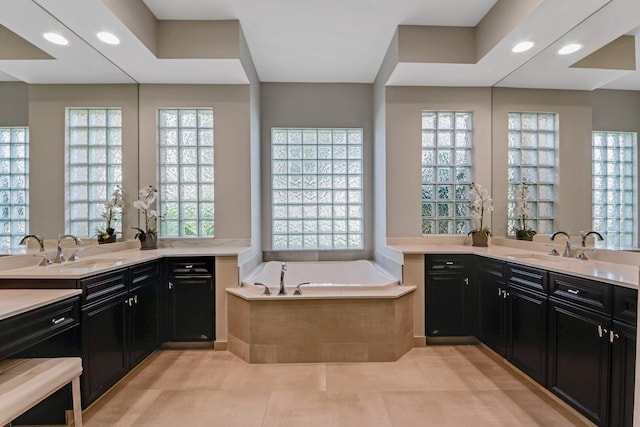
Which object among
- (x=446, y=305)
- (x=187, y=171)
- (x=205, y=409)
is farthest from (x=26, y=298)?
(x=446, y=305)

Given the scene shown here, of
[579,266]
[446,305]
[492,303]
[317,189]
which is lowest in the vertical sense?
[446,305]

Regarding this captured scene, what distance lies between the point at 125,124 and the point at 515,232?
394 cm

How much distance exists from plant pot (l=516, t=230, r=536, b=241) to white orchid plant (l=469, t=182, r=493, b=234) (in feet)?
0.93

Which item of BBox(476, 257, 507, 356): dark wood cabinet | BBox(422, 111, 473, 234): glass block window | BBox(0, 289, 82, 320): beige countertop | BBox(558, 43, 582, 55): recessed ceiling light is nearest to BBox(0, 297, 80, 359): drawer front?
BBox(0, 289, 82, 320): beige countertop

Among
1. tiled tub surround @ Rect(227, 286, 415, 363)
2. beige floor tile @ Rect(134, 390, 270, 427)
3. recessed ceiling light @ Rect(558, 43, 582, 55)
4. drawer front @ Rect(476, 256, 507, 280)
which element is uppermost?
recessed ceiling light @ Rect(558, 43, 582, 55)

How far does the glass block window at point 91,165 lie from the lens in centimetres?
272

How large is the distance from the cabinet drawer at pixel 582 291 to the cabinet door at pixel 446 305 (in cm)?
106

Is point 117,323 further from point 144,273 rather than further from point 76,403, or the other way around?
point 76,403

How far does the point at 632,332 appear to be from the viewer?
5.33 ft

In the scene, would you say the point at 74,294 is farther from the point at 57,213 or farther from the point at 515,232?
the point at 515,232

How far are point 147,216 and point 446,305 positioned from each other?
9.99 feet

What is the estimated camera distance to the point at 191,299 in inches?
122

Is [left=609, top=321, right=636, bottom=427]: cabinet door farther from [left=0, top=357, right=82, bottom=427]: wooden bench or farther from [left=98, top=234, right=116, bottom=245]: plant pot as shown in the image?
[left=98, top=234, right=116, bottom=245]: plant pot

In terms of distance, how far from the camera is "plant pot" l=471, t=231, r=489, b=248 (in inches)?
139
